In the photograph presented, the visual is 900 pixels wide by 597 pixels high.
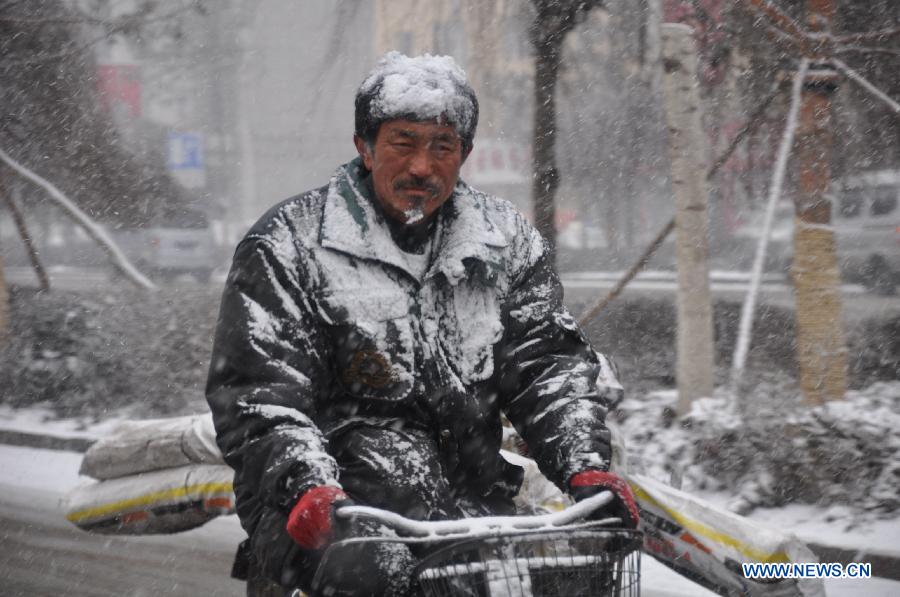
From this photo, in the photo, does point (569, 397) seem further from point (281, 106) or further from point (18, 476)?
point (281, 106)

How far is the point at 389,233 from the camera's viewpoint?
9.14ft

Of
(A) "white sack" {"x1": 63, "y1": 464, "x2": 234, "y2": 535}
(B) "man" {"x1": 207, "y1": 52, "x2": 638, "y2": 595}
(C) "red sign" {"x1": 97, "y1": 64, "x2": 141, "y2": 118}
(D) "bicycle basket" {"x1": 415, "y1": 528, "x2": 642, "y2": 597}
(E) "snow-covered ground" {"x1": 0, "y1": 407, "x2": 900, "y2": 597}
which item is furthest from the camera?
(C) "red sign" {"x1": 97, "y1": 64, "x2": 141, "y2": 118}

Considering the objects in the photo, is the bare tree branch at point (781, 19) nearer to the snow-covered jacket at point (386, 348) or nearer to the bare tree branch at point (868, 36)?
the bare tree branch at point (868, 36)

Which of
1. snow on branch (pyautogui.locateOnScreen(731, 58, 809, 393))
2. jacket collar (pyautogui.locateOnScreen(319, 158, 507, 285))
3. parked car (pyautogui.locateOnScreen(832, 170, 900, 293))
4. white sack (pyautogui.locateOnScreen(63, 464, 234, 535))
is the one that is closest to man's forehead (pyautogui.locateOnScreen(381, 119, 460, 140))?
jacket collar (pyautogui.locateOnScreen(319, 158, 507, 285))

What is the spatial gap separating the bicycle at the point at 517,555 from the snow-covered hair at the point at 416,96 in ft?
3.22

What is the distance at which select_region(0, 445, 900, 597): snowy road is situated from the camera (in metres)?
5.68

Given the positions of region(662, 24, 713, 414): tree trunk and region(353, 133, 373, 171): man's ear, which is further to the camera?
region(662, 24, 713, 414): tree trunk

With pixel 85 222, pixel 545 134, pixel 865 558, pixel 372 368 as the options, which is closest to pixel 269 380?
pixel 372 368

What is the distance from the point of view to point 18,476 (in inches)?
333

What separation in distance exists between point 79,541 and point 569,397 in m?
4.93

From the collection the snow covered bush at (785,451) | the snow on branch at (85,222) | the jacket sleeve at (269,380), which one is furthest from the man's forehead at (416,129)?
the snow on branch at (85,222)

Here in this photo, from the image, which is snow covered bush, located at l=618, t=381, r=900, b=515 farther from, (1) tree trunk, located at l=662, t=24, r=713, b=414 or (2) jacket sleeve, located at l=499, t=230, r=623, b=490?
(2) jacket sleeve, located at l=499, t=230, r=623, b=490

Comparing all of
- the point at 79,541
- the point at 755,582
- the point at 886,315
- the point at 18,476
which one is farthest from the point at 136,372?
the point at 755,582

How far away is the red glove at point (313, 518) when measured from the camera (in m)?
2.25
